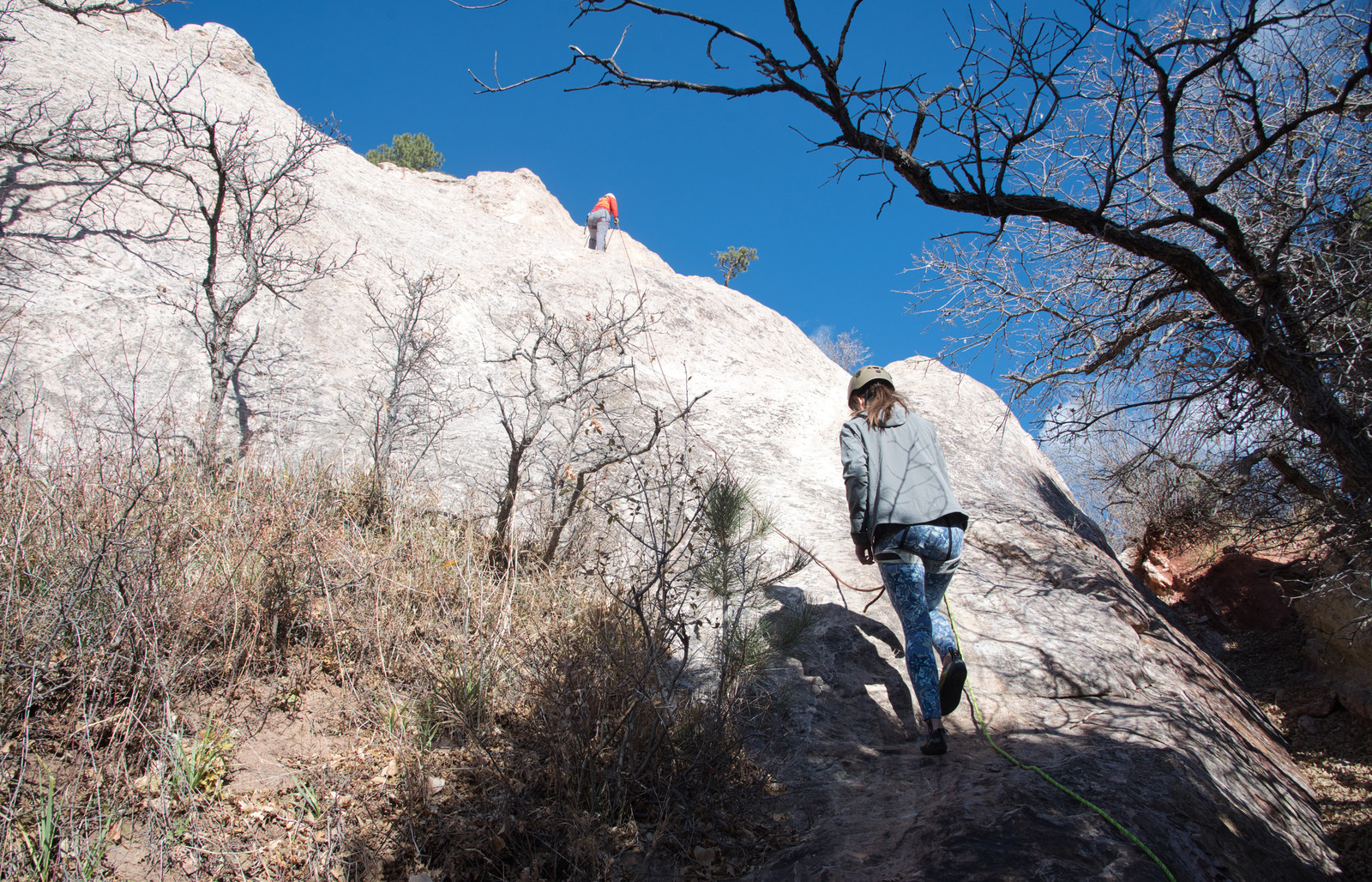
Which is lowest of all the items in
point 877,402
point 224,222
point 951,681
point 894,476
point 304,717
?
point 304,717

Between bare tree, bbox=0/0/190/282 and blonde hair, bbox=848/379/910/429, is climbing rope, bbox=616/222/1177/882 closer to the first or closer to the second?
blonde hair, bbox=848/379/910/429

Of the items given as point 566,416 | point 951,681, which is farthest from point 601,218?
point 951,681

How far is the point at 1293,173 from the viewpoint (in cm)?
454

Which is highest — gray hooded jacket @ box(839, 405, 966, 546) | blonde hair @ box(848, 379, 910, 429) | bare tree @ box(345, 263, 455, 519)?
bare tree @ box(345, 263, 455, 519)

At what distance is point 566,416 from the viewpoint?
764 cm

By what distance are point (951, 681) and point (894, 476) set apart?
1073 mm

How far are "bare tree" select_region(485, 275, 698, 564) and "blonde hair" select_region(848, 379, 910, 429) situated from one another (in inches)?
45.3

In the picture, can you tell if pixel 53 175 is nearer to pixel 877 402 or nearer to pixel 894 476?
pixel 877 402

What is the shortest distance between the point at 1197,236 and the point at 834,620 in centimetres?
433

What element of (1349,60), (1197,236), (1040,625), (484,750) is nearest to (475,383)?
(484,750)

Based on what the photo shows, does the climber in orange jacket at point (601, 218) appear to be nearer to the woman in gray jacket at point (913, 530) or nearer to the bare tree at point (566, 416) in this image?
the bare tree at point (566, 416)

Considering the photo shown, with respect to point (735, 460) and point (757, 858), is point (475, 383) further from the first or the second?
point (757, 858)

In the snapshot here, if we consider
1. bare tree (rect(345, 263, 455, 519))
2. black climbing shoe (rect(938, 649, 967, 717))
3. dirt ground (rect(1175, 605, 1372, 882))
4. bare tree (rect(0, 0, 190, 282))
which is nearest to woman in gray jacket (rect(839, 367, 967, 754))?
black climbing shoe (rect(938, 649, 967, 717))

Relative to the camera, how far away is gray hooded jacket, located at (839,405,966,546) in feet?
11.8
